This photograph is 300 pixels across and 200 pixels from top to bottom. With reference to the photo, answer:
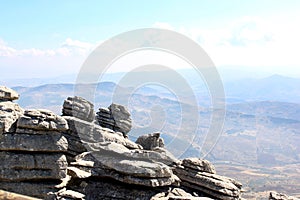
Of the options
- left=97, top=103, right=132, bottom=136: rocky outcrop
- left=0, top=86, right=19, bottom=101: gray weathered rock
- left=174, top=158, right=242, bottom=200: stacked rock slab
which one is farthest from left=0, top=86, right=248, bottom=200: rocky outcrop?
left=97, top=103, right=132, bottom=136: rocky outcrop

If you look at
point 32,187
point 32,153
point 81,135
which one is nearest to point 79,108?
point 81,135

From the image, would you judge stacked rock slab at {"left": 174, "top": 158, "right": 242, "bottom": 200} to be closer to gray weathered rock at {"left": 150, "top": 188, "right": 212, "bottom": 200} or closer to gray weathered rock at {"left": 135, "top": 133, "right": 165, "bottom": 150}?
gray weathered rock at {"left": 150, "top": 188, "right": 212, "bottom": 200}

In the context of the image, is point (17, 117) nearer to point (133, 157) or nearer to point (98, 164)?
point (98, 164)

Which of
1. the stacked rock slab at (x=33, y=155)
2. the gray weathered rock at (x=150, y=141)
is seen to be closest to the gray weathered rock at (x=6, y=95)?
the stacked rock slab at (x=33, y=155)

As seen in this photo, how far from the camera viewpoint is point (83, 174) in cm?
2591

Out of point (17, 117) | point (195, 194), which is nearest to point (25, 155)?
point (17, 117)

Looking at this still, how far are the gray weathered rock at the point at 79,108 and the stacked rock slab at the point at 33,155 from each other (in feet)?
65.1

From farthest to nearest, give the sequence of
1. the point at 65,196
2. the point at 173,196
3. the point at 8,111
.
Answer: the point at 8,111, the point at 173,196, the point at 65,196

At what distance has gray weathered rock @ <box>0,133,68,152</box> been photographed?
24.9 meters

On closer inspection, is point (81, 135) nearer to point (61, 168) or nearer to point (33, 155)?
point (61, 168)

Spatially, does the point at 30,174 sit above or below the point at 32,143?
below

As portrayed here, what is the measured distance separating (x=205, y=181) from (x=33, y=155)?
52.6 ft

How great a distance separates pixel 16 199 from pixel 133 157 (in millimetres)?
19145

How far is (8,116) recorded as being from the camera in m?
26.2
